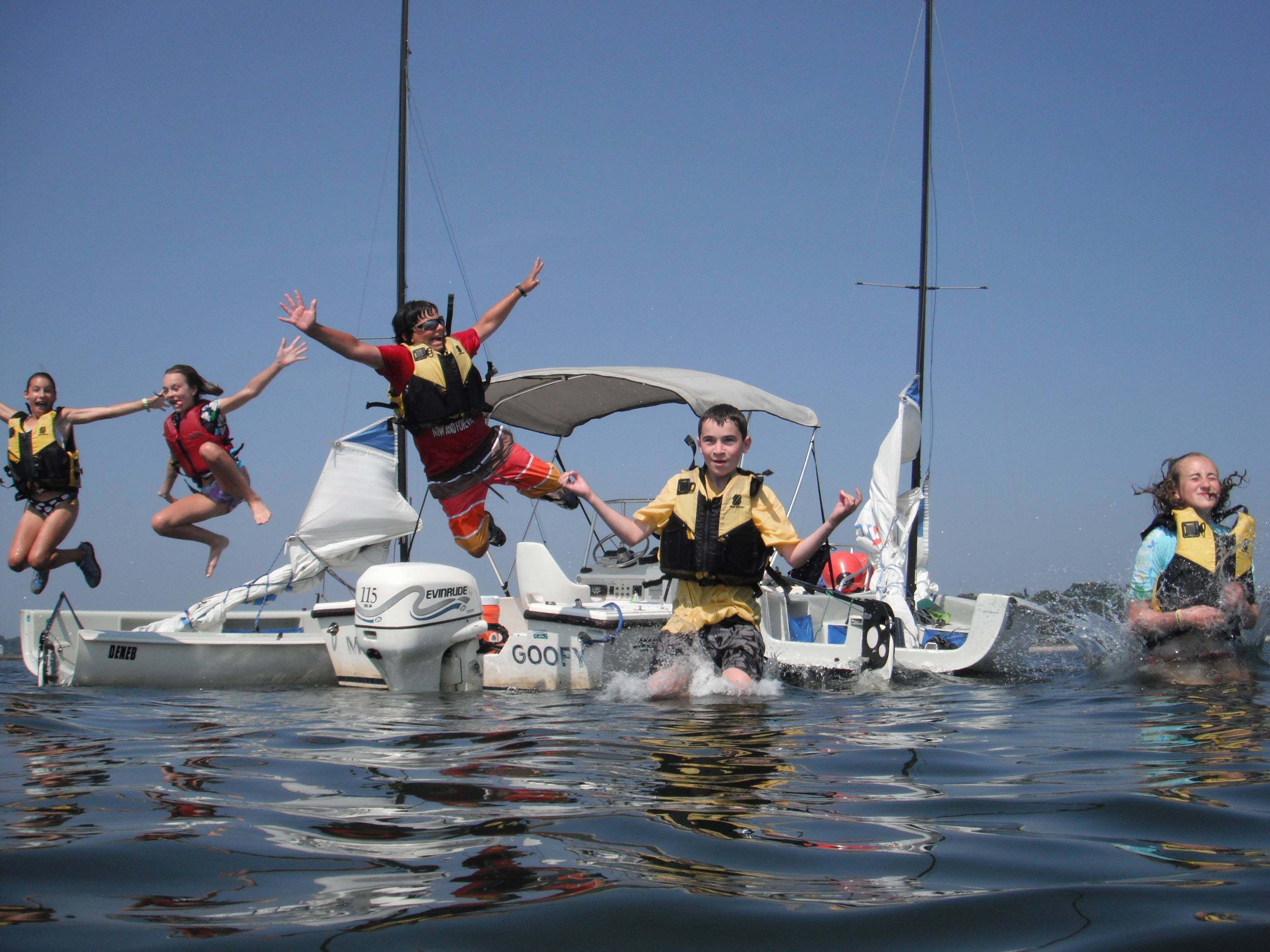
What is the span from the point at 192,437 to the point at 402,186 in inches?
271

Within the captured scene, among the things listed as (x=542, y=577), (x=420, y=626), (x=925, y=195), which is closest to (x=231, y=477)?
(x=420, y=626)

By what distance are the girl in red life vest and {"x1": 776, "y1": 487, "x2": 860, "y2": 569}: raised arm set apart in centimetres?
391

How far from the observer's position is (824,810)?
2.19m

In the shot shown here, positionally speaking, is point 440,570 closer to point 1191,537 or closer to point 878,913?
point 1191,537

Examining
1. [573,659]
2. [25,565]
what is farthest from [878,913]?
[25,565]

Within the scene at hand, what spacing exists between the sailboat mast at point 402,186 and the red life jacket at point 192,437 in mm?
3525

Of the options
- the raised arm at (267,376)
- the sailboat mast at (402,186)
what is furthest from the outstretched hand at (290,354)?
the sailboat mast at (402,186)

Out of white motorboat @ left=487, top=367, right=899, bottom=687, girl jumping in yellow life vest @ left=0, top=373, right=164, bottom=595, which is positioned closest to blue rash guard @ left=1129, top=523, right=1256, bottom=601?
white motorboat @ left=487, top=367, right=899, bottom=687

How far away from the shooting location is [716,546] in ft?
16.2

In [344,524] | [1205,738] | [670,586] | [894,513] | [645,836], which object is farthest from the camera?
[894,513]

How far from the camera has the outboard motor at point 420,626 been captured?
580 cm

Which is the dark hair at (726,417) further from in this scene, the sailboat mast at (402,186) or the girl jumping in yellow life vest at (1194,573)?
the sailboat mast at (402,186)

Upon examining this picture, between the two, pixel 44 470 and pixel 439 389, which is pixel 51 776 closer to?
pixel 439 389

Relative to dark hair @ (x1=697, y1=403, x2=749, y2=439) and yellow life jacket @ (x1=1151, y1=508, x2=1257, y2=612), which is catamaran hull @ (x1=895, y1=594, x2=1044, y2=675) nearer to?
yellow life jacket @ (x1=1151, y1=508, x2=1257, y2=612)
